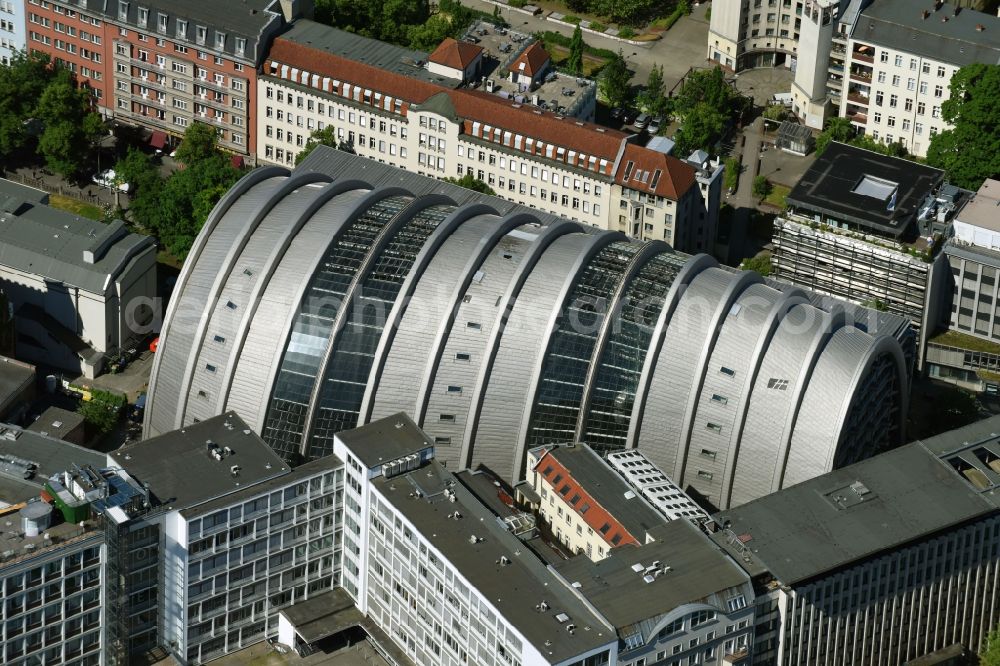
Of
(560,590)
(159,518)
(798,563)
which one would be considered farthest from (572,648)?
(159,518)


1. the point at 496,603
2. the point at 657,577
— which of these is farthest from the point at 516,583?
the point at 657,577

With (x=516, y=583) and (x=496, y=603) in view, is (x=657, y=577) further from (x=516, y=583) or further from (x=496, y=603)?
(x=496, y=603)

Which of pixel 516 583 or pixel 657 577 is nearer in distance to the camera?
pixel 516 583

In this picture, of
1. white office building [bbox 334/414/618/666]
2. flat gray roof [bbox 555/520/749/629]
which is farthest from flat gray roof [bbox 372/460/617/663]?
flat gray roof [bbox 555/520/749/629]

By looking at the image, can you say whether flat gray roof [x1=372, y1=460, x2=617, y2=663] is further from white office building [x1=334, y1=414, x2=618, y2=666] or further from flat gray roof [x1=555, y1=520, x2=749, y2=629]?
flat gray roof [x1=555, y1=520, x2=749, y2=629]

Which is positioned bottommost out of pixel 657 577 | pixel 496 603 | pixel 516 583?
pixel 496 603

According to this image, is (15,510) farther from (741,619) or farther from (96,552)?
(741,619)
